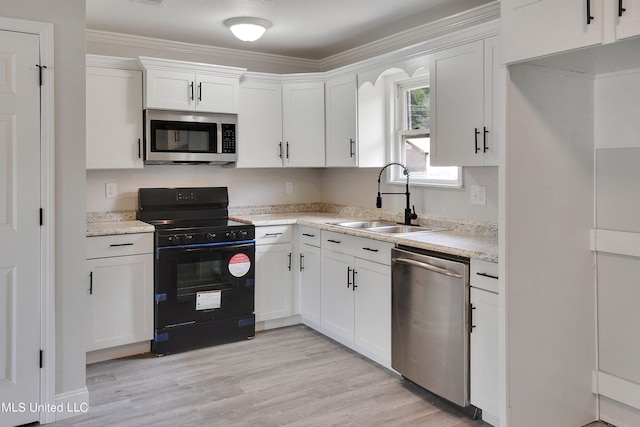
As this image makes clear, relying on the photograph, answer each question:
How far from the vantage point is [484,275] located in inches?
101

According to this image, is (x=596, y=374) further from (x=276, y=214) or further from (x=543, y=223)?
(x=276, y=214)

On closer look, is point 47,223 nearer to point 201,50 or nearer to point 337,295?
point 337,295

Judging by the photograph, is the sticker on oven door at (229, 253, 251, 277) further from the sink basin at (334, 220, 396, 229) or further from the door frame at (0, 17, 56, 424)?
the door frame at (0, 17, 56, 424)

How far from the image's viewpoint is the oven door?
368 centimetres

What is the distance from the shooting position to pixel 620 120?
2395mm

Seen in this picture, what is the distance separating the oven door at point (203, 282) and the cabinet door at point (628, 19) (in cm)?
288

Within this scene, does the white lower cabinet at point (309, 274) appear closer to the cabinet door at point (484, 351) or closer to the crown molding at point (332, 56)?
the crown molding at point (332, 56)

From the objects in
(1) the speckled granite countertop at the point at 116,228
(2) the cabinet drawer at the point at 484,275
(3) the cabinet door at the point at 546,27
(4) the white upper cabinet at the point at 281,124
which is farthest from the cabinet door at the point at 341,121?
(3) the cabinet door at the point at 546,27

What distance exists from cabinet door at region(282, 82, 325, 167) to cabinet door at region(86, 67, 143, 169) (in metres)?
1.26

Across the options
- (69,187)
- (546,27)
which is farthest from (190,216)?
(546,27)

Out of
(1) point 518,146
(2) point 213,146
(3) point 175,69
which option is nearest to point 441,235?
(1) point 518,146

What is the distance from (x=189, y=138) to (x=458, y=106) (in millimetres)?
2120

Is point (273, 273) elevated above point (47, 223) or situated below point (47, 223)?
below

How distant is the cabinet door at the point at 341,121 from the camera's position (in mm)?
4129
